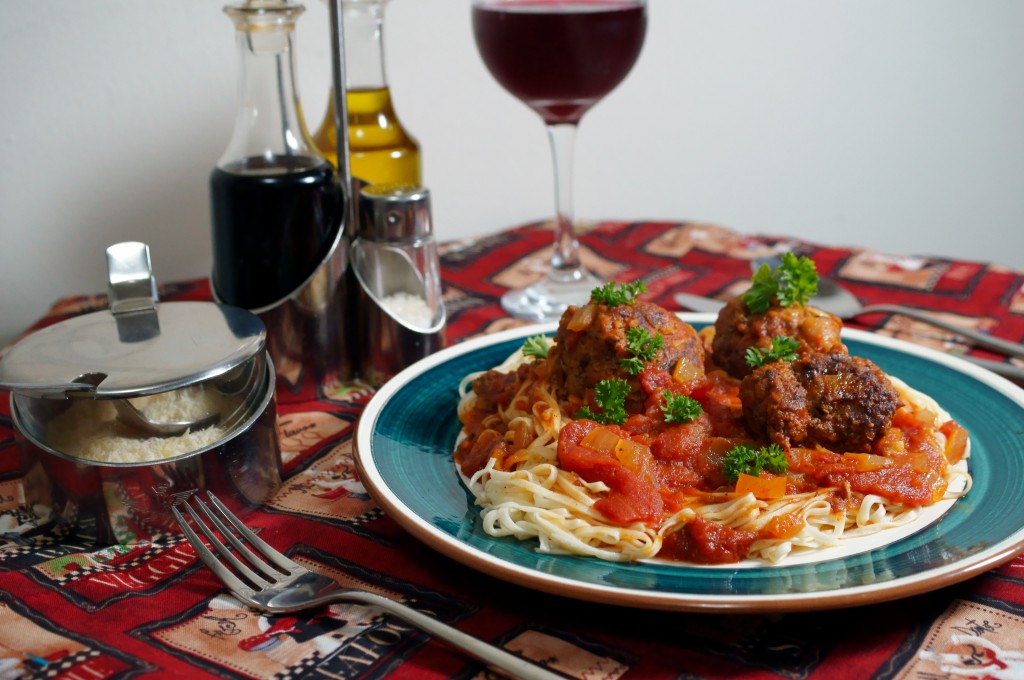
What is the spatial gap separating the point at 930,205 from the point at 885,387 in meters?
5.67

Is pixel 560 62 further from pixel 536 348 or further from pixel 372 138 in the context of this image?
pixel 536 348

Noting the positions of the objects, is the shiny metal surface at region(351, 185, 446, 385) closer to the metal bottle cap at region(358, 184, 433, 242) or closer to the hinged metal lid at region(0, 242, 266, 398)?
the metal bottle cap at region(358, 184, 433, 242)

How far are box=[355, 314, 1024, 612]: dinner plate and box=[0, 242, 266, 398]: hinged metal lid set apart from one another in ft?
1.42

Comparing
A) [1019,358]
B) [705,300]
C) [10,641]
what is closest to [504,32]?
[705,300]

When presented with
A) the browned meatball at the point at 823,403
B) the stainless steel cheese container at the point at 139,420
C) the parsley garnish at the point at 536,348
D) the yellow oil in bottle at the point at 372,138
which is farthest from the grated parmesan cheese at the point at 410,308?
the browned meatball at the point at 823,403

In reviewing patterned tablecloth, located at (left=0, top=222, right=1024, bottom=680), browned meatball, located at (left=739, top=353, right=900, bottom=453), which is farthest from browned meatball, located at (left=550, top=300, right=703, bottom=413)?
patterned tablecloth, located at (left=0, top=222, right=1024, bottom=680)

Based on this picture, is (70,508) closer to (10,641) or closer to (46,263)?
(10,641)

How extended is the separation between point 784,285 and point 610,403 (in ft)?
2.23

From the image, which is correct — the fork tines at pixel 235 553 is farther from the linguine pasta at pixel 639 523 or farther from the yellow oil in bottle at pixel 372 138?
the yellow oil in bottle at pixel 372 138

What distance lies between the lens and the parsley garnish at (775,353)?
2.82m

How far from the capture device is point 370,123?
4137mm

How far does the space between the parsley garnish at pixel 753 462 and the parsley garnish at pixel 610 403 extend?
33 centimetres

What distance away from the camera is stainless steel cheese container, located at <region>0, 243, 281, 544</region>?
254 centimetres

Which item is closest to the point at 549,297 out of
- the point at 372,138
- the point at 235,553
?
the point at 372,138
